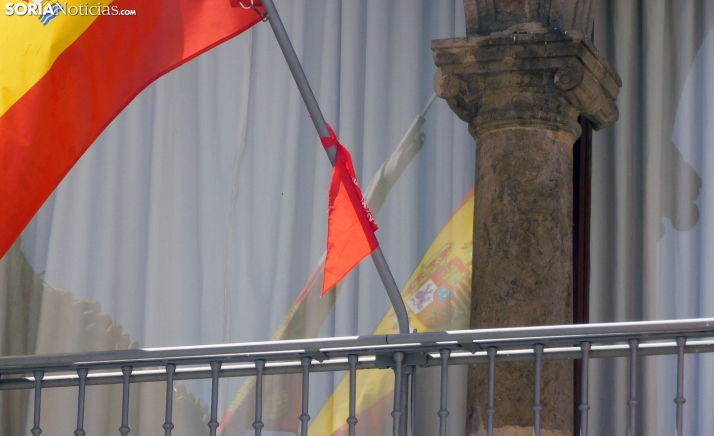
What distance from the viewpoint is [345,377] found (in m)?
6.23

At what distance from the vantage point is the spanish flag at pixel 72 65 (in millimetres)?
4074

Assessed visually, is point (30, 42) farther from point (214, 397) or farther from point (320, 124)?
point (214, 397)

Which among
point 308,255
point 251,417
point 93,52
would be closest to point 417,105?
point 308,255

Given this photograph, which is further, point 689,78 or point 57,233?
point 57,233

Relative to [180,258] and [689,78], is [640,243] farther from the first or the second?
[180,258]

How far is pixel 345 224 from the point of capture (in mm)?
4176

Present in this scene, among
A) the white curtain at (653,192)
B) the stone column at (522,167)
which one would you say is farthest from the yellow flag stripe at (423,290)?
the stone column at (522,167)

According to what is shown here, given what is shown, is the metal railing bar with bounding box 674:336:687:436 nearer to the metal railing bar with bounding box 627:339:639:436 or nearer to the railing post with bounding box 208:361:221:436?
the metal railing bar with bounding box 627:339:639:436

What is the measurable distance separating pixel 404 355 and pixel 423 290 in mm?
2210

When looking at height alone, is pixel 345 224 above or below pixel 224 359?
above

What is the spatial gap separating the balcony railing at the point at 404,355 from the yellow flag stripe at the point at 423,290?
1956 mm

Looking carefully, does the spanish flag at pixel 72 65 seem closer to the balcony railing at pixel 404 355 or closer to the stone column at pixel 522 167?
the balcony railing at pixel 404 355

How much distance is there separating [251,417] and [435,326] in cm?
114

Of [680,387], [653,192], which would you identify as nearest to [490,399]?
[680,387]
